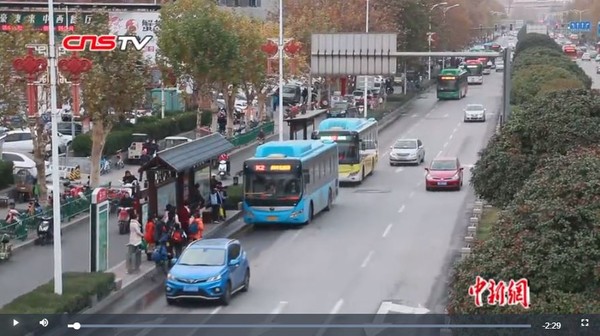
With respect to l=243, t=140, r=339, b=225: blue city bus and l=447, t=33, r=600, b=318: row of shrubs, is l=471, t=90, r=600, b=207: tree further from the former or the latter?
l=243, t=140, r=339, b=225: blue city bus

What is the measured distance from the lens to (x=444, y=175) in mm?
46094

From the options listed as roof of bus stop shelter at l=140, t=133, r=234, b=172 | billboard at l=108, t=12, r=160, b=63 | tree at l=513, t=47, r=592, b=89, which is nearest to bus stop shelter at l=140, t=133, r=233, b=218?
roof of bus stop shelter at l=140, t=133, r=234, b=172

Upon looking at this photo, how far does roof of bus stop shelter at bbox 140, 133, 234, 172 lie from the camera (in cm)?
3192

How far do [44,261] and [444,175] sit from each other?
2015cm

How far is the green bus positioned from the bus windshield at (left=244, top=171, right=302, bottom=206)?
59965 mm

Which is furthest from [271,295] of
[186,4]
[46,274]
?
[186,4]

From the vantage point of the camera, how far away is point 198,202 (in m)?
35.8

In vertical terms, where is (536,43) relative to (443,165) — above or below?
above

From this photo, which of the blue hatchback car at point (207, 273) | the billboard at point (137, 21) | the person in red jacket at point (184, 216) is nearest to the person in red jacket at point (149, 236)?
the person in red jacket at point (184, 216)

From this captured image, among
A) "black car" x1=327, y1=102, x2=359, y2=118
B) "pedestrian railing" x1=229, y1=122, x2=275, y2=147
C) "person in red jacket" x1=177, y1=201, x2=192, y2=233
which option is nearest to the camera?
"person in red jacket" x1=177, y1=201, x2=192, y2=233

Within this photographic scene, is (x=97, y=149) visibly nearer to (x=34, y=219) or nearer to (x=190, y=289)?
(x=34, y=219)

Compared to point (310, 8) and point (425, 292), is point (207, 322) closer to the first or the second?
point (425, 292)

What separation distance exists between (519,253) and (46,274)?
14.2 metres

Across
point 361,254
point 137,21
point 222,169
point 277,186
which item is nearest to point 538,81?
point 137,21
